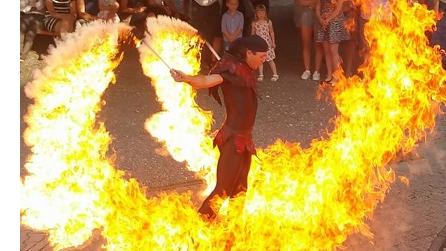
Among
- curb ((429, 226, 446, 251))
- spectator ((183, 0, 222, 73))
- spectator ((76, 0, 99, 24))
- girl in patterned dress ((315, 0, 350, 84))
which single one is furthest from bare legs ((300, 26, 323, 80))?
curb ((429, 226, 446, 251))

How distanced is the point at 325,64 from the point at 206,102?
2.94 m

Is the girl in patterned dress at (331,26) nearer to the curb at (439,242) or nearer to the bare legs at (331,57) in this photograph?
the bare legs at (331,57)

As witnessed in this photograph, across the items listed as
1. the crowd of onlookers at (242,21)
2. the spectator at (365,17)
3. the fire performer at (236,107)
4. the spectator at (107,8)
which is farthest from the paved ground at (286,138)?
the fire performer at (236,107)

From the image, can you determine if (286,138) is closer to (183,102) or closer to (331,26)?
(183,102)

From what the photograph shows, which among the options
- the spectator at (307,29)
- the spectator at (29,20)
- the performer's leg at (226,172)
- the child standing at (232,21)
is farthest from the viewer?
the spectator at (29,20)

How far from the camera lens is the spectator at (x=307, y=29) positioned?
11488mm

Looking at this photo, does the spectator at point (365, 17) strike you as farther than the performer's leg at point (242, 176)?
Yes

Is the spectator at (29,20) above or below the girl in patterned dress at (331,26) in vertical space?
below

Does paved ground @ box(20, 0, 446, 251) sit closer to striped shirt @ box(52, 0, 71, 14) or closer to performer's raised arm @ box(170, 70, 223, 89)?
striped shirt @ box(52, 0, 71, 14)

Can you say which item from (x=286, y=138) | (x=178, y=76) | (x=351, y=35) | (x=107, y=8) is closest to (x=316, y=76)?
(x=351, y=35)

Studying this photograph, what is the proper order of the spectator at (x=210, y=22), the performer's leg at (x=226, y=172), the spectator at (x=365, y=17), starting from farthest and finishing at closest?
the spectator at (x=210, y=22) → the spectator at (x=365, y=17) → the performer's leg at (x=226, y=172)

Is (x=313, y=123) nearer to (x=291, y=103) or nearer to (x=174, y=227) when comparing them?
(x=291, y=103)

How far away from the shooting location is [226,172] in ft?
20.1

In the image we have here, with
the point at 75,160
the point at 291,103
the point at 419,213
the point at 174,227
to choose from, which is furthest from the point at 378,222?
the point at 291,103
